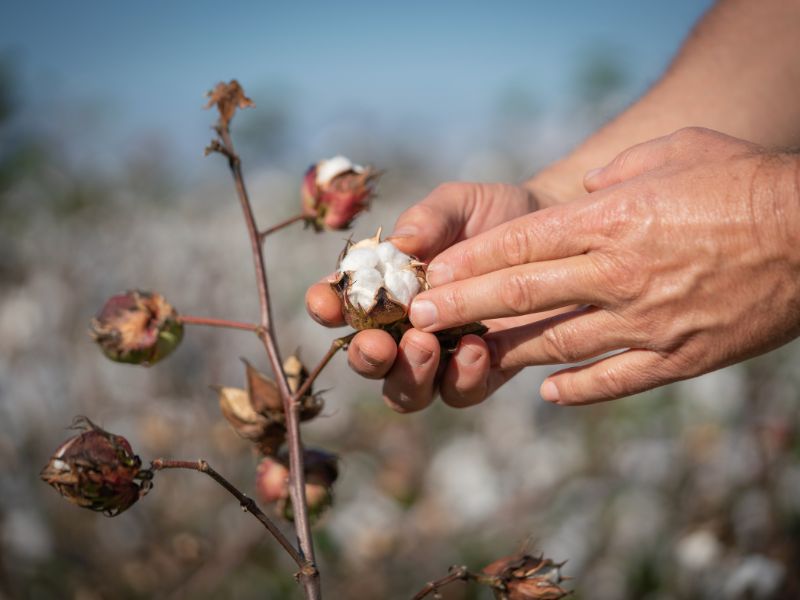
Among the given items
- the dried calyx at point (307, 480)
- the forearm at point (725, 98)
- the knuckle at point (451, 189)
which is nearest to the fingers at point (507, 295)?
the dried calyx at point (307, 480)

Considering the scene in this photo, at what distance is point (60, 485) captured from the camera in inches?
36.8

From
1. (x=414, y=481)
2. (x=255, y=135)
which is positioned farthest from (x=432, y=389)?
(x=255, y=135)

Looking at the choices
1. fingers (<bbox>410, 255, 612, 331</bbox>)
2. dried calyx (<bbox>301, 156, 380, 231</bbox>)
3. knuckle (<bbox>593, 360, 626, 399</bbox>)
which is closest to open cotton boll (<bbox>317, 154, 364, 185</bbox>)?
dried calyx (<bbox>301, 156, 380, 231</bbox>)

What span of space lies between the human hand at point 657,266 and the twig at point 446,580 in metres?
0.38

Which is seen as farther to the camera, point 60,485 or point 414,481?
point 414,481

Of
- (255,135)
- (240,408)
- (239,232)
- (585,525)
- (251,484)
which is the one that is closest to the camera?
(240,408)

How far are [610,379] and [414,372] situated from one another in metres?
0.36

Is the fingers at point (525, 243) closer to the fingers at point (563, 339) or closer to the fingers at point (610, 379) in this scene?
the fingers at point (563, 339)

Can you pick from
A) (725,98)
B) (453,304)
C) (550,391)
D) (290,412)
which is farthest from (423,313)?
(725,98)

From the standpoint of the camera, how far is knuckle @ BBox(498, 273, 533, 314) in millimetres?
1165

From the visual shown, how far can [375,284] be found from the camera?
3.70 ft

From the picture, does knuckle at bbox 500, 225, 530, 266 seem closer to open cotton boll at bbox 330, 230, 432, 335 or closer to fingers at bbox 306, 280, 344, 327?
open cotton boll at bbox 330, 230, 432, 335

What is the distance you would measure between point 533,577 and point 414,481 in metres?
1.96

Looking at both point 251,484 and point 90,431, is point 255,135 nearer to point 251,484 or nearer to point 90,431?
point 251,484
